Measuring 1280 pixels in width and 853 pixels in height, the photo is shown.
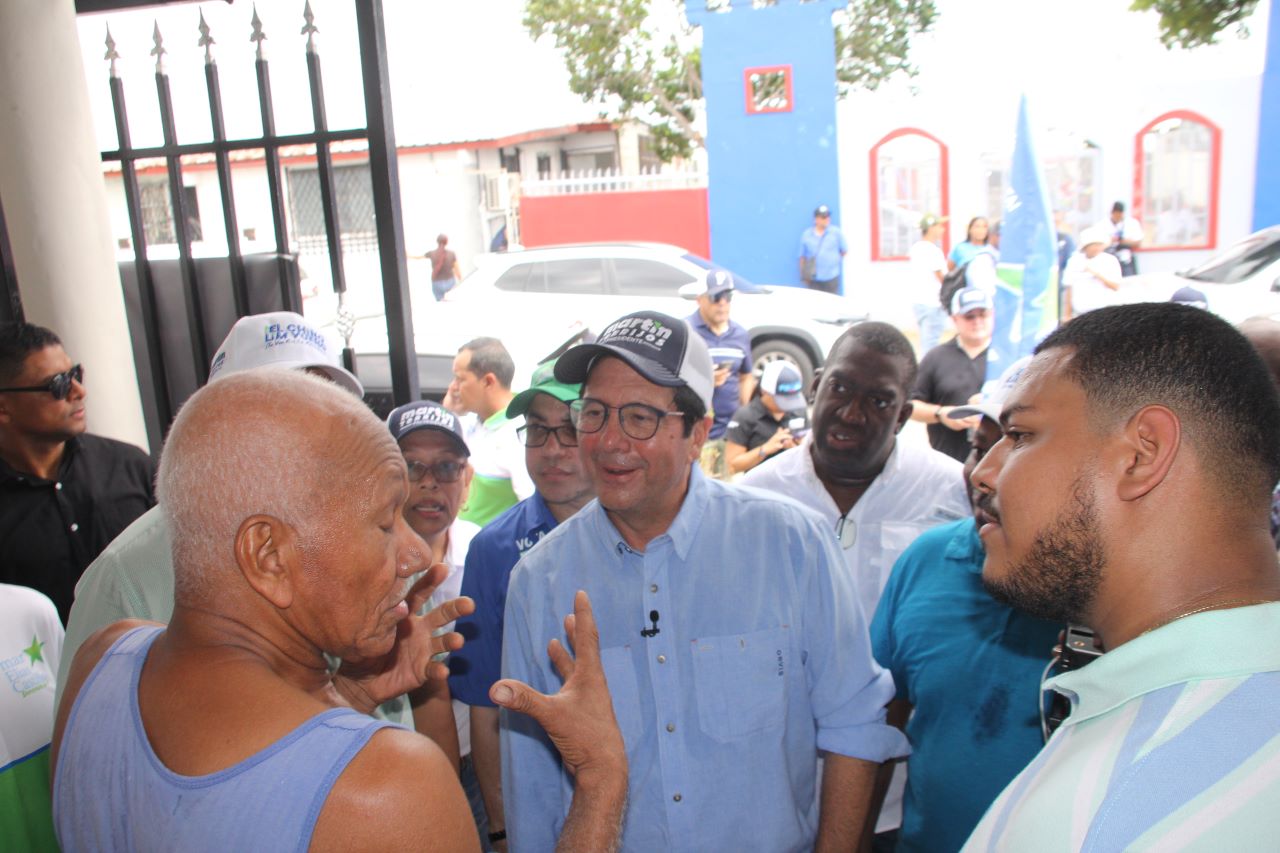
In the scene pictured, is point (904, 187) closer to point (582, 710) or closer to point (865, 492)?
point (865, 492)

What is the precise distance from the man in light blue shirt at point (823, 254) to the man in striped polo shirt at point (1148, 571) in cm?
1475

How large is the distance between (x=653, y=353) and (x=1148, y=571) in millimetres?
1302

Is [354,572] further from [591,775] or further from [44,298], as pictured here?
[44,298]

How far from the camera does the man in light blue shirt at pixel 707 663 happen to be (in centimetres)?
204

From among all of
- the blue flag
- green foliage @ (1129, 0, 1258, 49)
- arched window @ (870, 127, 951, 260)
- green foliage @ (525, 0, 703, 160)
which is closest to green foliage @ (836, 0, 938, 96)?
green foliage @ (525, 0, 703, 160)

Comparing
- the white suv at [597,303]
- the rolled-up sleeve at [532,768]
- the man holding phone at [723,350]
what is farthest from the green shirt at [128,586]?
the white suv at [597,303]

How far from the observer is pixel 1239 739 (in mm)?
1093

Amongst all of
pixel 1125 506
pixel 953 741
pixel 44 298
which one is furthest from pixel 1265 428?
pixel 44 298

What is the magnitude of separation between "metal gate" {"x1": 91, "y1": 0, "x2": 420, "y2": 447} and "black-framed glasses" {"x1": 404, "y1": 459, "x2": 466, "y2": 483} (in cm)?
53

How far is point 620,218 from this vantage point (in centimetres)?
1948

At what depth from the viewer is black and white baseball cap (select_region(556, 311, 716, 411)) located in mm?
2338

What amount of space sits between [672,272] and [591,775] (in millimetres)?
11341

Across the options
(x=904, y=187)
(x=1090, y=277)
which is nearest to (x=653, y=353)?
(x=1090, y=277)

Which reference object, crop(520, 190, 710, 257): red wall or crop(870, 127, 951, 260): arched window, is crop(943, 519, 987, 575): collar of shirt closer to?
crop(870, 127, 951, 260): arched window
